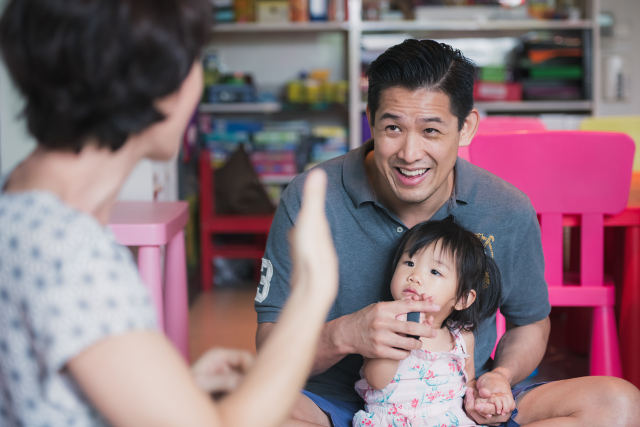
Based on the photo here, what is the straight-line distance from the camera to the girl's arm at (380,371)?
1.39m

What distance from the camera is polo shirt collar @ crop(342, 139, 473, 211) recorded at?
1.60 m

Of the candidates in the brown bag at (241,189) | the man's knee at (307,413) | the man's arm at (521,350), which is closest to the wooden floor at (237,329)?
the brown bag at (241,189)

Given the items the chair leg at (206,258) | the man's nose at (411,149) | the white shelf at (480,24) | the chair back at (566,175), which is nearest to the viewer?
the man's nose at (411,149)

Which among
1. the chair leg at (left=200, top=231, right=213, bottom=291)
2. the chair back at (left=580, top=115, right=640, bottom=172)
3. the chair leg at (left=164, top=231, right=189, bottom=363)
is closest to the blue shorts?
the chair leg at (left=164, top=231, right=189, bottom=363)

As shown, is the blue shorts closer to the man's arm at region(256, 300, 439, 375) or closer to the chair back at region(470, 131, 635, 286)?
A: the man's arm at region(256, 300, 439, 375)

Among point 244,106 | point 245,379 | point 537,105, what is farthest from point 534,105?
point 245,379

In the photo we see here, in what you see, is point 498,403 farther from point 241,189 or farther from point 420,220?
point 241,189

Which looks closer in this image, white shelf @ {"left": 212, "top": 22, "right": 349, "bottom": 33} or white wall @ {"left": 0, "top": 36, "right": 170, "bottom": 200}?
white wall @ {"left": 0, "top": 36, "right": 170, "bottom": 200}

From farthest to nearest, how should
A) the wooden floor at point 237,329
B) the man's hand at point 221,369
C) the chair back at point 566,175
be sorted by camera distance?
the wooden floor at point 237,329, the chair back at point 566,175, the man's hand at point 221,369

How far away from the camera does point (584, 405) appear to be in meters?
1.48

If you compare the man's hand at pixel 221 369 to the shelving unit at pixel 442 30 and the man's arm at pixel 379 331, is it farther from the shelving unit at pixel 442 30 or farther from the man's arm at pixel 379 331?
the shelving unit at pixel 442 30

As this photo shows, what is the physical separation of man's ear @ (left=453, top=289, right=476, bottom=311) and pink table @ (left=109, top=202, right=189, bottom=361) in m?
0.73

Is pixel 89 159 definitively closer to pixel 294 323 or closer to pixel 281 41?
pixel 294 323

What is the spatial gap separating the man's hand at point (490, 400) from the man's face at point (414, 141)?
393 mm
